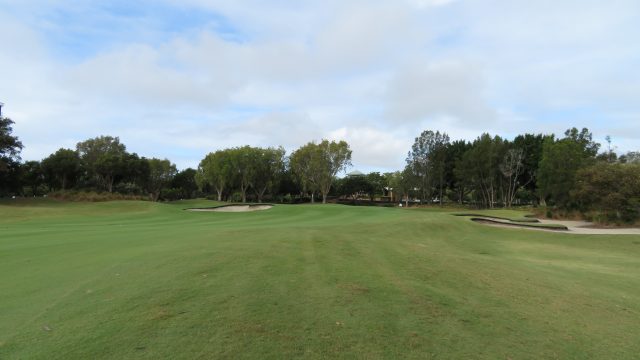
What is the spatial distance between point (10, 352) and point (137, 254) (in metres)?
5.95

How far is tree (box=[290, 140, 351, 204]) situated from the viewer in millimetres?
72000

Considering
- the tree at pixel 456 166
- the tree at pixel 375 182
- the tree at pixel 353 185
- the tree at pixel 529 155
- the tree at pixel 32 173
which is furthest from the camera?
the tree at pixel 375 182

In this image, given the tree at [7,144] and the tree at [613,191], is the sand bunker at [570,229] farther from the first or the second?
the tree at [7,144]

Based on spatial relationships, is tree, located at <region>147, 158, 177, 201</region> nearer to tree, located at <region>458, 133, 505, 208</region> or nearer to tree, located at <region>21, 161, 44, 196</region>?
tree, located at <region>21, 161, 44, 196</region>

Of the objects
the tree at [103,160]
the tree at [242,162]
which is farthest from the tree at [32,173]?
the tree at [242,162]

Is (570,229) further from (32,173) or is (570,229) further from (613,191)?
(32,173)

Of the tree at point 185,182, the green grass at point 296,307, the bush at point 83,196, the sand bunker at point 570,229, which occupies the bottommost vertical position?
the sand bunker at point 570,229

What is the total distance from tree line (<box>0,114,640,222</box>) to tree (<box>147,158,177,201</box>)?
0.62 feet

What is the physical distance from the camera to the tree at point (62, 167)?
61719 mm

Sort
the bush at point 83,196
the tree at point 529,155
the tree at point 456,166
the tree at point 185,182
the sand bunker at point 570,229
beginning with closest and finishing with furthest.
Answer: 1. the sand bunker at point 570,229
2. the bush at point 83,196
3. the tree at point 529,155
4. the tree at point 456,166
5. the tree at point 185,182

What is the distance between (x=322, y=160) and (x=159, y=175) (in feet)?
108

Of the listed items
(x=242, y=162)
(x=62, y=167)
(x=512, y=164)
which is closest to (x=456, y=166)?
(x=512, y=164)

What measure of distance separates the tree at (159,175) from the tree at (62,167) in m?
15.6

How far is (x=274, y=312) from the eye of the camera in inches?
217
